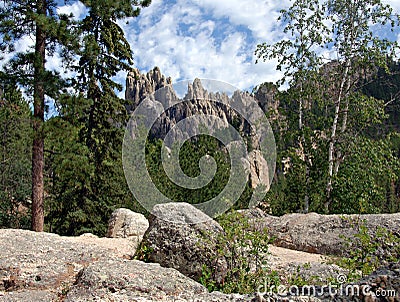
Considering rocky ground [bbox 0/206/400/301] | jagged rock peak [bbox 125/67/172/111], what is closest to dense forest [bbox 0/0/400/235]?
rocky ground [bbox 0/206/400/301]

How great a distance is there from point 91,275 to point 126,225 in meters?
7.22

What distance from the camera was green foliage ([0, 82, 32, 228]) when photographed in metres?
19.6

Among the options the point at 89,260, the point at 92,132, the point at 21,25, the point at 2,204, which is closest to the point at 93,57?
the point at 21,25

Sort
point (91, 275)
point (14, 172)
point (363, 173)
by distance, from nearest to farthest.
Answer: point (91, 275) < point (363, 173) < point (14, 172)

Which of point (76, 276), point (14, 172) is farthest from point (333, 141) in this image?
point (14, 172)

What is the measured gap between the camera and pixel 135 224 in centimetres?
1077

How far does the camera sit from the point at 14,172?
22562mm

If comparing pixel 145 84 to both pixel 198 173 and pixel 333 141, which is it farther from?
pixel 333 141

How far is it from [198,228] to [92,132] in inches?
348

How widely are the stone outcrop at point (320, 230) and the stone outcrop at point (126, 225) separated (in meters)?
3.40

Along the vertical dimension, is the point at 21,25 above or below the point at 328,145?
above

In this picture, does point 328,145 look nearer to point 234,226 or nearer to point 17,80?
point 234,226

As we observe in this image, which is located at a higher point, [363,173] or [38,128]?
[38,128]

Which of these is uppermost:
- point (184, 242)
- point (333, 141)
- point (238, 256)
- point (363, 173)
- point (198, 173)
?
point (333, 141)
